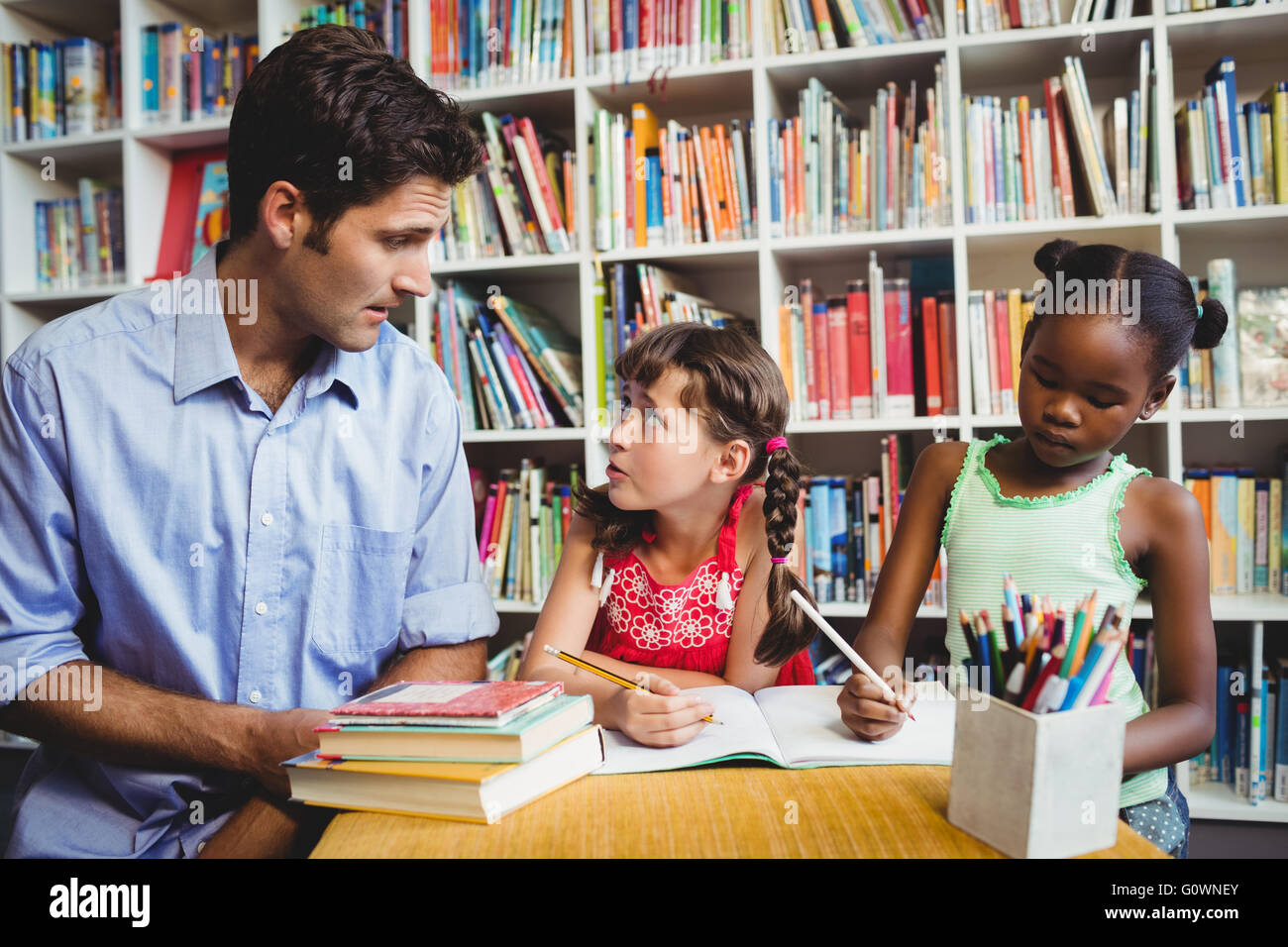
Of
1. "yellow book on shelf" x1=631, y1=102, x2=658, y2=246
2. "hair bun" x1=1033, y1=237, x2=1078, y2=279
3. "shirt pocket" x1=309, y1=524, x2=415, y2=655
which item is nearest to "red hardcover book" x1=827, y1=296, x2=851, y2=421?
"yellow book on shelf" x1=631, y1=102, x2=658, y2=246

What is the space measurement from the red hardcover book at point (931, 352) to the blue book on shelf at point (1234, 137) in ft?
2.25

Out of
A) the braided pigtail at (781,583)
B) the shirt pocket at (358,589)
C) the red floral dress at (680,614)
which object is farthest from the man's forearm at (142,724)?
the braided pigtail at (781,583)

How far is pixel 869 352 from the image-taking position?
84.6 inches

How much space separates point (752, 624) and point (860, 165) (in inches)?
51.9

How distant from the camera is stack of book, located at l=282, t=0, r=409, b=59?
2.44 metres

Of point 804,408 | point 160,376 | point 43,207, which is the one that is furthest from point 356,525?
point 43,207

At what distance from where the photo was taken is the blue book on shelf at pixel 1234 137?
6.37 feet

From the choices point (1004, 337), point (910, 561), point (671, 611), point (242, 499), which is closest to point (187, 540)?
point (242, 499)

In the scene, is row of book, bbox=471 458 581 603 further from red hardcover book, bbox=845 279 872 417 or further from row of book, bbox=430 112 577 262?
red hardcover book, bbox=845 279 872 417

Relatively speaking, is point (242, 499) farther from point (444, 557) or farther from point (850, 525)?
point (850, 525)

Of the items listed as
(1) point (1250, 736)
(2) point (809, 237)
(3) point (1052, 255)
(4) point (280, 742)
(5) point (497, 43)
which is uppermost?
(5) point (497, 43)

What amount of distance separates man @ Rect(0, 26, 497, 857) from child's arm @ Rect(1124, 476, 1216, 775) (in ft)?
2.68

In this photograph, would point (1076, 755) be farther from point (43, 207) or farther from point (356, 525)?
point (43, 207)

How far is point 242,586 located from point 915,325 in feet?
5.37
